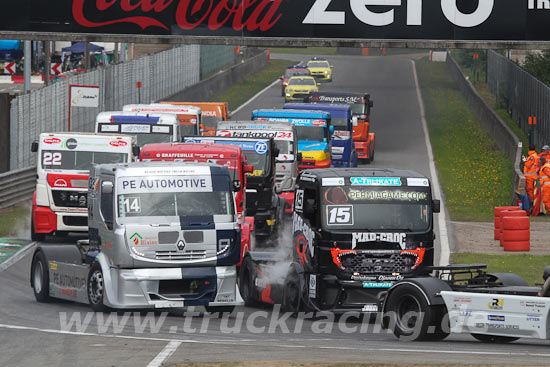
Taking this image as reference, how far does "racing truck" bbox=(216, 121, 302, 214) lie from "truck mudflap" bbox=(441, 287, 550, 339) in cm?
1489

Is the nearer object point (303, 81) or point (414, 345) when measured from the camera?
point (414, 345)

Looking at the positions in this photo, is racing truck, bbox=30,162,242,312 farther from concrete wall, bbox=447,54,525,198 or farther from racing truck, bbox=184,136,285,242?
concrete wall, bbox=447,54,525,198

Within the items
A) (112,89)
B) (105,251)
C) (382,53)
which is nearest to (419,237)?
(105,251)

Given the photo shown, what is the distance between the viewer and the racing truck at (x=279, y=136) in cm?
2925

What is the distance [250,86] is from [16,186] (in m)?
44.2

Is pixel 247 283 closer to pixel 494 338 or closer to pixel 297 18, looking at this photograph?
pixel 494 338

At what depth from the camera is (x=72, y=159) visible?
2522 cm

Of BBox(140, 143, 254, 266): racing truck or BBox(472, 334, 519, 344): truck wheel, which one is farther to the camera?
BBox(140, 143, 254, 266): racing truck

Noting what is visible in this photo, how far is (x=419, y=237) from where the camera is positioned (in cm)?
1667

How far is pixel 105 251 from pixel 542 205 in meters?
17.3

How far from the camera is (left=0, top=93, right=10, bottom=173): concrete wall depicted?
109 feet

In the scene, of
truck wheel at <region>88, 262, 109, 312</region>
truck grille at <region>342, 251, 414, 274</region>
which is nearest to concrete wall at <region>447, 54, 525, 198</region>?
truck grille at <region>342, 251, 414, 274</region>

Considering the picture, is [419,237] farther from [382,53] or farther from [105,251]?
[382,53]

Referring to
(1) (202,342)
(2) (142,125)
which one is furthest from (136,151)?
(1) (202,342)
